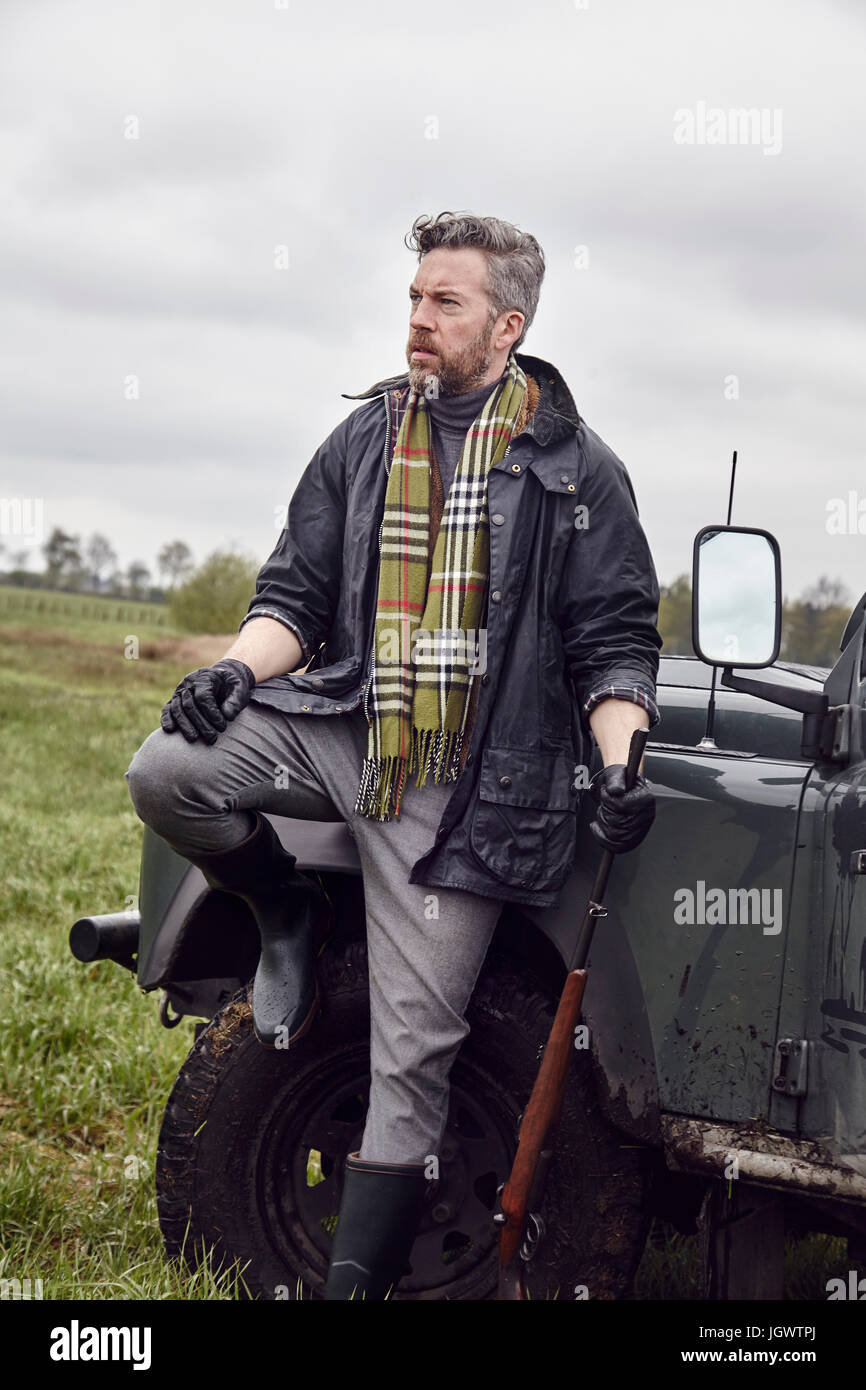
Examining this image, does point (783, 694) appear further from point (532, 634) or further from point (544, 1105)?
point (544, 1105)

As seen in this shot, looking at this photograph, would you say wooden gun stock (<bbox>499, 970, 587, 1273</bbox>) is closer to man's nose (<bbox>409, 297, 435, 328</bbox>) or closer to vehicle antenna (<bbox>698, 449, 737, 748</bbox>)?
vehicle antenna (<bbox>698, 449, 737, 748</bbox>)

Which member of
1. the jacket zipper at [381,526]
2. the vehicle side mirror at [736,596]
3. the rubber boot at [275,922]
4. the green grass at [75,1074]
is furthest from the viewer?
the green grass at [75,1074]

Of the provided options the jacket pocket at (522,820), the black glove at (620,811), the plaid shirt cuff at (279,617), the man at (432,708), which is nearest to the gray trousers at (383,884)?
the man at (432,708)

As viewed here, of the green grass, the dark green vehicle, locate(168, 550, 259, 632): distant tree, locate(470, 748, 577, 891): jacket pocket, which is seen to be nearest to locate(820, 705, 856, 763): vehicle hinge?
the dark green vehicle

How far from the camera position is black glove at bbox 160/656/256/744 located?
8.91 feet

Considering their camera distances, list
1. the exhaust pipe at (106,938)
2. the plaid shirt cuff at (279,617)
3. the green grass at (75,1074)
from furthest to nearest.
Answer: the exhaust pipe at (106,938), the green grass at (75,1074), the plaid shirt cuff at (279,617)

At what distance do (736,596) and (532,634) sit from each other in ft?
1.51

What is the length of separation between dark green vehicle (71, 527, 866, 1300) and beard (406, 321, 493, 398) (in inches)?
27.3

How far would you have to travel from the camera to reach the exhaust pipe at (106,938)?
3.40 metres

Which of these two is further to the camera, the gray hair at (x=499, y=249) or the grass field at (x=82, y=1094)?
the grass field at (x=82, y=1094)

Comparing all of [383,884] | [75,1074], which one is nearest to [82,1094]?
[75,1074]

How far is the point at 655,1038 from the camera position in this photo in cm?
271

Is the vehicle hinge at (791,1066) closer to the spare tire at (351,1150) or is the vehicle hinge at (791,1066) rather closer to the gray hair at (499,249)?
the spare tire at (351,1150)
